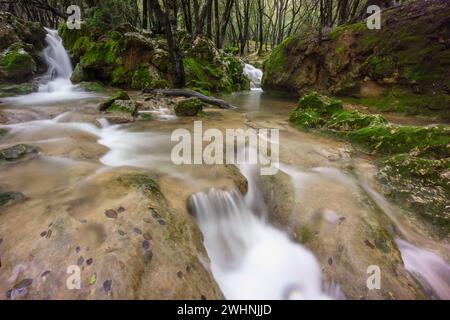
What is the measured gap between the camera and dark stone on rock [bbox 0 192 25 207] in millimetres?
2439

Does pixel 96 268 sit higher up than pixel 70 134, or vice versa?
pixel 70 134

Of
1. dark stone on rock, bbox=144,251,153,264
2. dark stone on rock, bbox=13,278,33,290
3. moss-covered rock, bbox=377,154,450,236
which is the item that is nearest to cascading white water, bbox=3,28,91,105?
dark stone on rock, bbox=13,278,33,290

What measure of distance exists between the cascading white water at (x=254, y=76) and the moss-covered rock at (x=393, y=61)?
7.40 m

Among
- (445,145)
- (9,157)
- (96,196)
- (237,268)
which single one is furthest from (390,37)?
(9,157)

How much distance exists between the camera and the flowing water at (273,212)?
238 cm

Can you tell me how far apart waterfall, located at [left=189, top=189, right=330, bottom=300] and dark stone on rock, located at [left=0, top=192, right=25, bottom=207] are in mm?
1721

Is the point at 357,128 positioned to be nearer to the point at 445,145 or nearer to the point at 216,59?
the point at 445,145

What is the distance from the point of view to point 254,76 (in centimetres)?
1955

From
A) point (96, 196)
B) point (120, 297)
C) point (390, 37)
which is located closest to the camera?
point (120, 297)

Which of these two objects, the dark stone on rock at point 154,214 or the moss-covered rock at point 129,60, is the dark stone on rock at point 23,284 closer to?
the dark stone on rock at point 154,214

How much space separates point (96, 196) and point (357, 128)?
5.43m

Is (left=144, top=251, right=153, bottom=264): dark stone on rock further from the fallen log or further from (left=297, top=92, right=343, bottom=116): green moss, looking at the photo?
the fallen log

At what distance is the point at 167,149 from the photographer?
180 inches

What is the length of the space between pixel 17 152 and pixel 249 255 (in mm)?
3564
